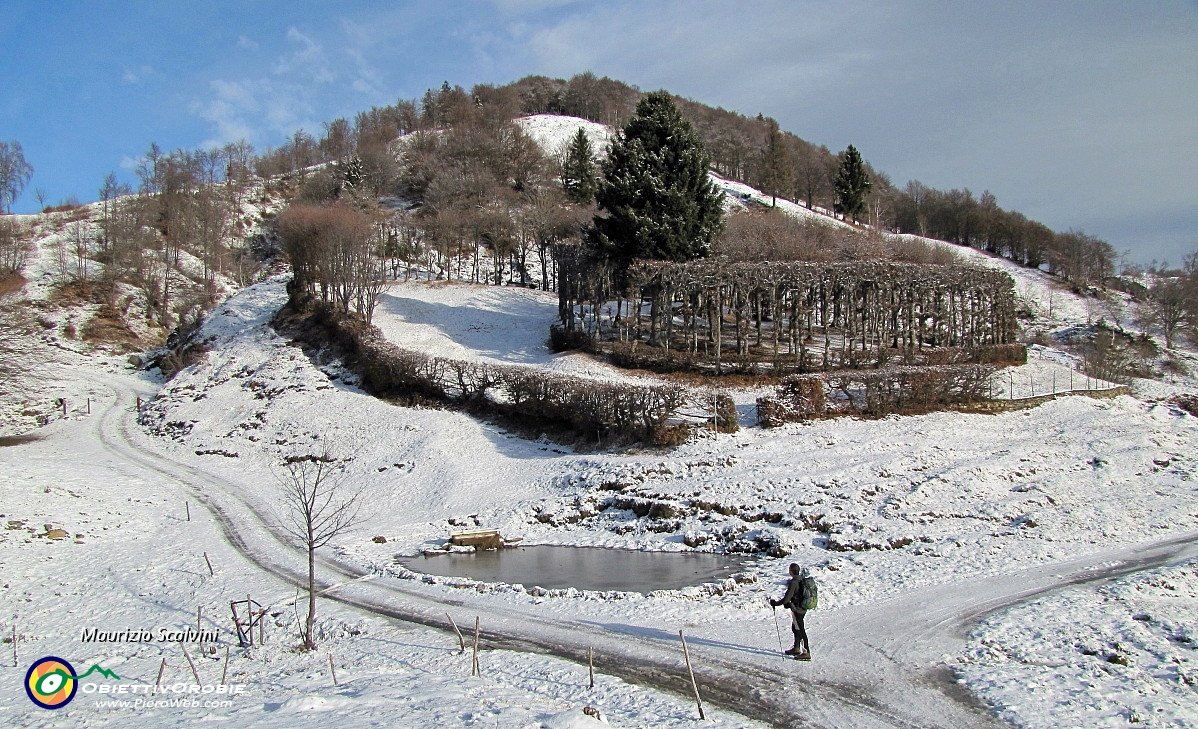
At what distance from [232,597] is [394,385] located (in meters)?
16.6

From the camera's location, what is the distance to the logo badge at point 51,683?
10.9 metres

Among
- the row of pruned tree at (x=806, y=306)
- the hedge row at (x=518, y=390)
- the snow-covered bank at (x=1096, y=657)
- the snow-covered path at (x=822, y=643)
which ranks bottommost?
the snow-covered path at (x=822, y=643)

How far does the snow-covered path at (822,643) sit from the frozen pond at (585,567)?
1752mm

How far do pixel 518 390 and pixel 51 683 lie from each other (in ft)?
60.5

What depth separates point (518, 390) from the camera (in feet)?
94.4

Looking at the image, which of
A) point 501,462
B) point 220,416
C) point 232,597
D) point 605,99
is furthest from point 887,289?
point 605,99

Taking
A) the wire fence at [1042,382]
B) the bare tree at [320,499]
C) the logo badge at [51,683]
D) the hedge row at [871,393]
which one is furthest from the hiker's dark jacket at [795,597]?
the wire fence at [1042,382]

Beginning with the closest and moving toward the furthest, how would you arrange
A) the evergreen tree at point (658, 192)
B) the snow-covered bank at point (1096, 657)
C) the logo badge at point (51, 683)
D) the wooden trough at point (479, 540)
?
the snow-covered bank at point (1096, 657), the logo badge at point (51, 683), the wooden trough at point (479, 540), the evergreen tree at point (658, 192)

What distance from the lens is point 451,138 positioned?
91812 mm

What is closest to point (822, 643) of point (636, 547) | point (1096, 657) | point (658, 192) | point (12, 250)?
point (1096, 657)

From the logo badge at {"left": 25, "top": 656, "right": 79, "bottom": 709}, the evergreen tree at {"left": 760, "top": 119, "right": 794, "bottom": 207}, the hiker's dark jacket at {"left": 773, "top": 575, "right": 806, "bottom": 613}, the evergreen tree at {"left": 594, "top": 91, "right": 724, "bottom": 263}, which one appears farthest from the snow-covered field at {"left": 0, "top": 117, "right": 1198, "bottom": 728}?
the evergreen tree at {"left": 760, "top": 119, "right": 794, "bottom": 207}

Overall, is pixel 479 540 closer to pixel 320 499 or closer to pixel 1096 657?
pixel 320 499

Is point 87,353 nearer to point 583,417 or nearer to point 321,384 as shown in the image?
point 321,384

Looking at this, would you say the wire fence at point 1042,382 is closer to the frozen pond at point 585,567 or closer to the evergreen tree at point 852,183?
the frozen pond at point 585,567
